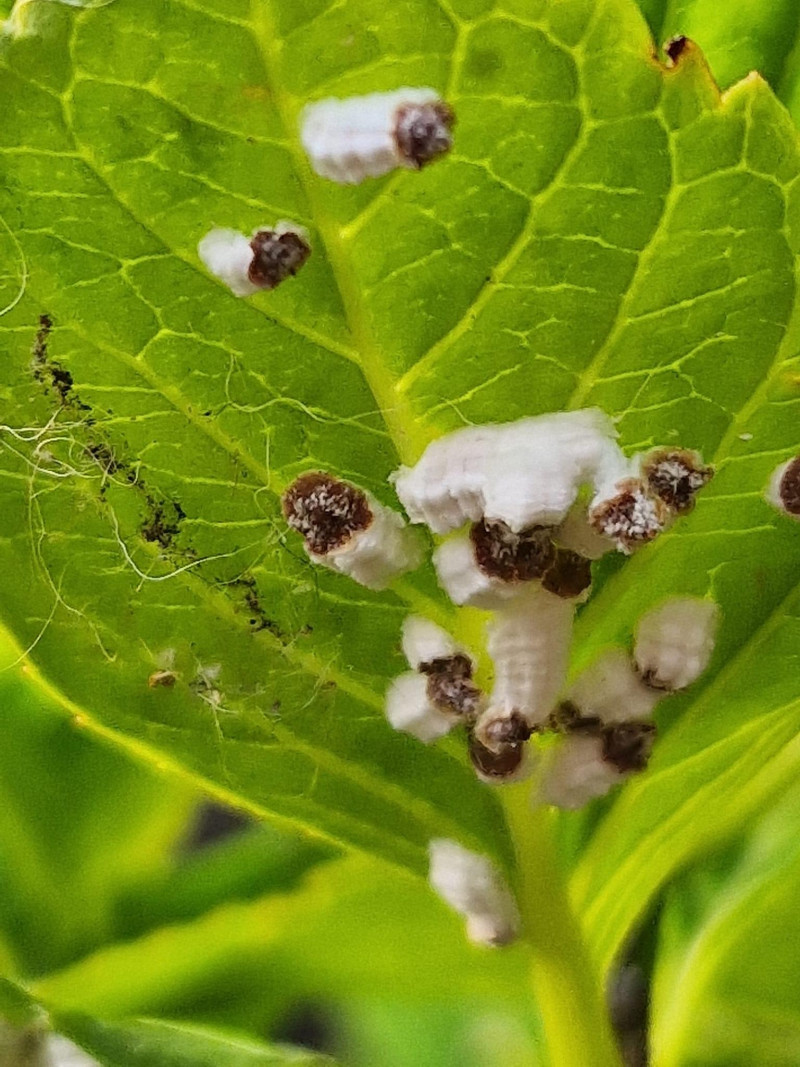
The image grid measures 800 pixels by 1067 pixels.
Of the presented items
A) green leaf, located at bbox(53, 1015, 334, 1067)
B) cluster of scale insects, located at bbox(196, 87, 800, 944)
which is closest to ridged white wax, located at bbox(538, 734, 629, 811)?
cluster of scale insects, located at bbox(196, 87, 800, 944)

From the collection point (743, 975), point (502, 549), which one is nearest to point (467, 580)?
point (502, 549)

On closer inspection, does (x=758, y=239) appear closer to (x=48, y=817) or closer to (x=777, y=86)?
(x=777, y=86)

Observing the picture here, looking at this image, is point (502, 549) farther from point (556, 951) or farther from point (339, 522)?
point (556, 951)

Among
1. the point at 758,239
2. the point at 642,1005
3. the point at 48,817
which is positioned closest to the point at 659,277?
the point at 758,239

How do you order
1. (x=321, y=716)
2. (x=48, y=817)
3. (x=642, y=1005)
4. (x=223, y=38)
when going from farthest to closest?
(x=48, y=817) < (x=642, y=1005) < (x=321, y=716) < (x=223, y=38)

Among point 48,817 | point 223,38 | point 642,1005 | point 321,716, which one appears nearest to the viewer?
point 223,38

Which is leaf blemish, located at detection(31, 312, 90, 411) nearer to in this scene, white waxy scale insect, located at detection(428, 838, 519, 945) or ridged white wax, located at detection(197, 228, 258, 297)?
ridged white wax, located at detection(197, 228, 258, 297)
